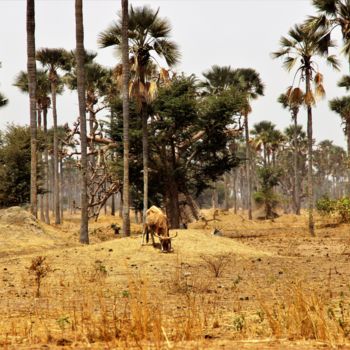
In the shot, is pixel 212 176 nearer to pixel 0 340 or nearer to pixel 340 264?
pixel 340 264

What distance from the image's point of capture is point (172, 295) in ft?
37.1

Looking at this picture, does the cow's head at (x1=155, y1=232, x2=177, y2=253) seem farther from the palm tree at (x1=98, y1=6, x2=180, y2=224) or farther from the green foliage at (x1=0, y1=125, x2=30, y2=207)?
the green foliage at (x1=0, y1=125, x2=30, y2=207)

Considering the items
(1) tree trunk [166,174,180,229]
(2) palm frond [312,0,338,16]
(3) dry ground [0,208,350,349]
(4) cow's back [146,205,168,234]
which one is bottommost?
(3) dry ground [0,208,350,349]

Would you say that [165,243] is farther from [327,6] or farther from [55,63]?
[55,63]

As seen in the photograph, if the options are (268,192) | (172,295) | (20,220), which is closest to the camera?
(172,295)

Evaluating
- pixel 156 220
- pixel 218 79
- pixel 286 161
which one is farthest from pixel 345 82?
pixel 286 161

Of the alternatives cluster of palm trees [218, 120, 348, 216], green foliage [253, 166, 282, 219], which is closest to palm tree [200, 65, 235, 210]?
cluster of palm trees [218, 120, 348, 216]

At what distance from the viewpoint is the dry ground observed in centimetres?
683

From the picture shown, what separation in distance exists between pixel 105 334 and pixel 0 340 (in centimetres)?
125

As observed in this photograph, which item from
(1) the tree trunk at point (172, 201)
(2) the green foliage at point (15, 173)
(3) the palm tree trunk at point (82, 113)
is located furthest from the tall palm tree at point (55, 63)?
(3) the palm tree trunk at point (82, 113)

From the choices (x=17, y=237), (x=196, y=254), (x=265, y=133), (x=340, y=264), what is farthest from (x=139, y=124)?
(x=265, y=133)

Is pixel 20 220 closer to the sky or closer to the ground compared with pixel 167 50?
closer to the ground

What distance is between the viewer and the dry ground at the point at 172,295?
6828 mm

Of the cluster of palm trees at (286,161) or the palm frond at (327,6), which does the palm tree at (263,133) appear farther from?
the palm frond at (327,6)
